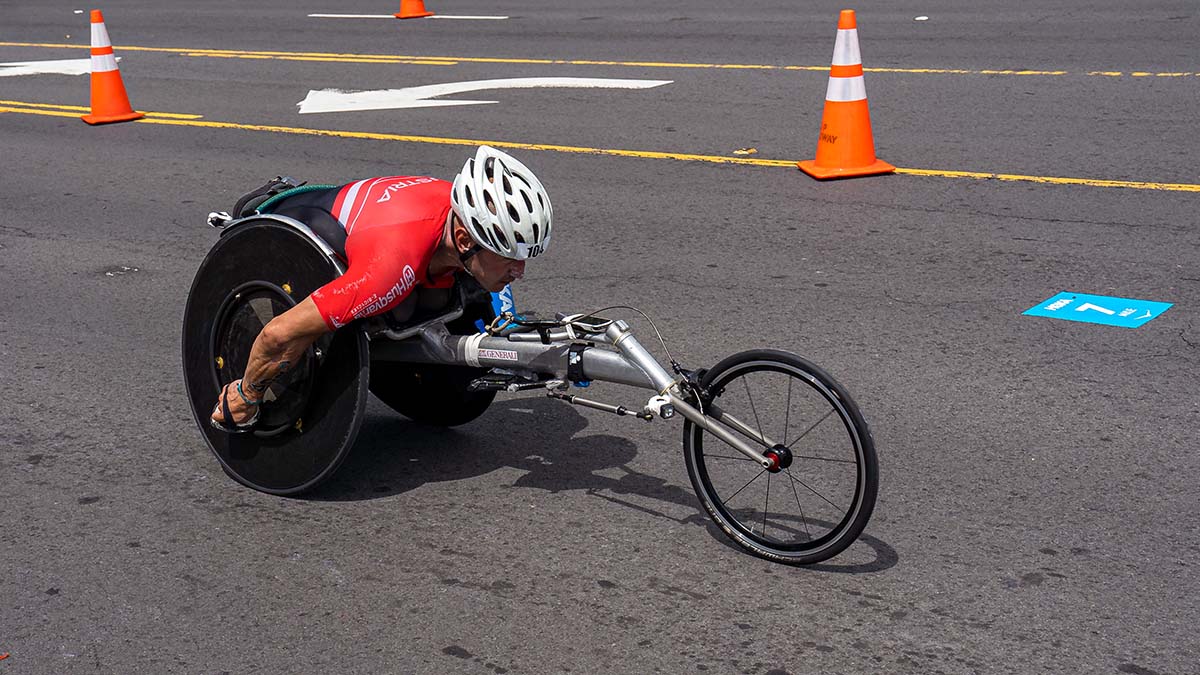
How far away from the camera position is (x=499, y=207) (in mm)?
4312

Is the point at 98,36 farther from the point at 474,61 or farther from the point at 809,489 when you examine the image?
the point at 809,489

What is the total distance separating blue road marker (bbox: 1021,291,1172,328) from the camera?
6258 mm

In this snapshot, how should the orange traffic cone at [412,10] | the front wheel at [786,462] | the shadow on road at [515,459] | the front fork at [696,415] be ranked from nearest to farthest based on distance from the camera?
1. the front wheel at [786,462]
2. the front fork at [696,415]
3. the shadow on road at [515,459]
4. the orange traffic cone at [412,10]

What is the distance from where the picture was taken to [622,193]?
30.3 feet

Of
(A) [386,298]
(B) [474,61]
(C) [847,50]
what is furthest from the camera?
(B) [474,61]

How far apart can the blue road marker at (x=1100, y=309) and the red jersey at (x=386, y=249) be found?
322 centimetres

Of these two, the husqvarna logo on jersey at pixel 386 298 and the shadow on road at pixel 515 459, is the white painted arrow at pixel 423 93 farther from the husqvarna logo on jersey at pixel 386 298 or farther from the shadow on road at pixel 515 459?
the husqvarna logo on jersey at pixel 386 298

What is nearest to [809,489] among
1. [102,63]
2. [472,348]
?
[472,348]

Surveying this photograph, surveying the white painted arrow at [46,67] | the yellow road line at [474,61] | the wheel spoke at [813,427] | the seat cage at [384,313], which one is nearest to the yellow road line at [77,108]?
the white painted arrow at [46,67]

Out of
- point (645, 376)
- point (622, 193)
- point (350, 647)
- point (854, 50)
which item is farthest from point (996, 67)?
point (350, 647)

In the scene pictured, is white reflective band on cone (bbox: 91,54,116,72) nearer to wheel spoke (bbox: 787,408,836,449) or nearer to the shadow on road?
the shadow on road

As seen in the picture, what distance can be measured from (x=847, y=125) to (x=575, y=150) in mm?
2297

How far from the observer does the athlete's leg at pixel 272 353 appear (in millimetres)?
4434

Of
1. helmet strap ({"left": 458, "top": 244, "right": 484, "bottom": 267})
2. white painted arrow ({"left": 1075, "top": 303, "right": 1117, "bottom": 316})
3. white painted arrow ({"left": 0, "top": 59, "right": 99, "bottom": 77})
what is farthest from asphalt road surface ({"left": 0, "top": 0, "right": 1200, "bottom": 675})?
white painted arrow ({"left": 0, "top": 59, "right": 99, "bottom": 77})
